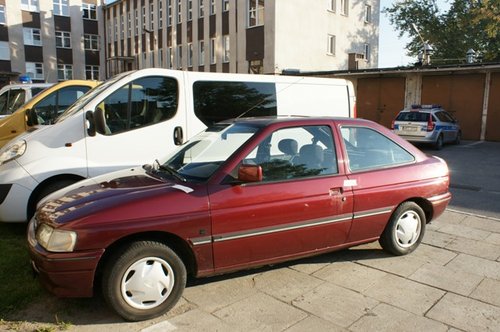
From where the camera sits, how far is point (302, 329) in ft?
11.1

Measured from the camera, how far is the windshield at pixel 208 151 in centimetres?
400

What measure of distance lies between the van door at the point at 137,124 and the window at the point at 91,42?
47.0 meters

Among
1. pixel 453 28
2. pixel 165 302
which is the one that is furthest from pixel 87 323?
pixel 453 28

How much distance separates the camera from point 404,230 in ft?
16.1

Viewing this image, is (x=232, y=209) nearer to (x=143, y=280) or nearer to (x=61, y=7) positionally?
(x=143, y=280)

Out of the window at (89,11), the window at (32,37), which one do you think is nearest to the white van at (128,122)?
the window at (32,37)

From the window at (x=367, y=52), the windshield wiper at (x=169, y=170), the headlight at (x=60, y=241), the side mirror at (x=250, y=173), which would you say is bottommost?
the headlight at (x=60, y=241)

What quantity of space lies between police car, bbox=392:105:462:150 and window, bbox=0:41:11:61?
132 feet

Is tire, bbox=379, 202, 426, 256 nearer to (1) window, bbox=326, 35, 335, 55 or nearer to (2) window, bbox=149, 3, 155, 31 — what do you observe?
(1) window, bbox=326, 35, 335, 55

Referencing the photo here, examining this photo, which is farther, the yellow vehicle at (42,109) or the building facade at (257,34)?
the building facade at (257,34)

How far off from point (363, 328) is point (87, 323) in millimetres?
2208

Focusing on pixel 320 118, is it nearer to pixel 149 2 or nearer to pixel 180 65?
pixel 180 65

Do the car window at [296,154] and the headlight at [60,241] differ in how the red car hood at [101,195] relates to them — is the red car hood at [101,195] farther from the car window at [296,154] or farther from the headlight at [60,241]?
the car window at [296,154]

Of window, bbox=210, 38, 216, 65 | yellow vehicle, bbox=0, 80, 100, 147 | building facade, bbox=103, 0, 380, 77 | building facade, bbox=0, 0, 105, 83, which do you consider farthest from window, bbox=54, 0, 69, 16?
yellow vehicle, bbox=0, 80, 100, 147
